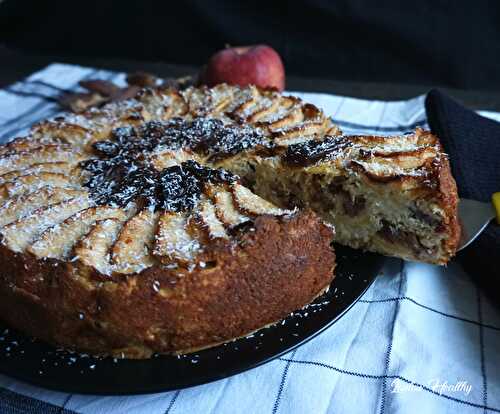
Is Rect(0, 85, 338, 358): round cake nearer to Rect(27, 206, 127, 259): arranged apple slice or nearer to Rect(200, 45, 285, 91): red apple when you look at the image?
Rect(27, 206, 127, 259): arranged apple slice

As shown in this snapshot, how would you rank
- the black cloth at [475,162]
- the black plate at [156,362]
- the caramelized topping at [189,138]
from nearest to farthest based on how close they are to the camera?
the black plate at [156,362]
the black cloth at [475,162]
the caramelized topping at [189,138]

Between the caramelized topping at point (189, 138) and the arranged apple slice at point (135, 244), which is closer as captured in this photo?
the arranged apple slice at point (135, 244)

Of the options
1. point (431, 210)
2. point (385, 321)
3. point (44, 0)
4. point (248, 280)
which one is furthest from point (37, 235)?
point (44, 0)

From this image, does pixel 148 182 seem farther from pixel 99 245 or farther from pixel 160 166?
pixel 99 245

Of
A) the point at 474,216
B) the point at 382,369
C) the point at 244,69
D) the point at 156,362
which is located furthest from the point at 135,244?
the point at 244,69

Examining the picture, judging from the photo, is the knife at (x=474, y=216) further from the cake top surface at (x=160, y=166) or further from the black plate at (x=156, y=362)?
the black plate at (x=156, y=362)

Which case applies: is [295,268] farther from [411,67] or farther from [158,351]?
[411,67]

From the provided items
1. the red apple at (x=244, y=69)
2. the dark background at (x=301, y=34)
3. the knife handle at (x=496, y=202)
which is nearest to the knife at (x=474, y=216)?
the knife handle at (x=496, y=202)
